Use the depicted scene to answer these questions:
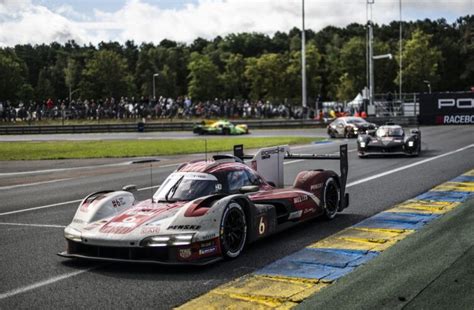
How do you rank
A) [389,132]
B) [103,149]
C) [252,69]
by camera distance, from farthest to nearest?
[252,69]
[103,149]
[389,132]

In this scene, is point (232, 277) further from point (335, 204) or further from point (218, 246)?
point (335, 204)

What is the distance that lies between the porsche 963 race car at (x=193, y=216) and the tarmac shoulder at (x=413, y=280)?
1693 mm

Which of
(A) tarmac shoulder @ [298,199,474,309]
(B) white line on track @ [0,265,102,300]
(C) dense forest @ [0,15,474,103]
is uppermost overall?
(C) dense forest @ [0,15,474,103]

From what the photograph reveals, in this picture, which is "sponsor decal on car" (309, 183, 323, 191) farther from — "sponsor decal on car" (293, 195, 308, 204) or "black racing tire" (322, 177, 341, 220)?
"sponsor decal on car" (293, 195, 308, 204)

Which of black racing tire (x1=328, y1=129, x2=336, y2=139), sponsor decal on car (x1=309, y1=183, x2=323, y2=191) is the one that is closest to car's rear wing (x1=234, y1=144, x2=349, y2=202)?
sponsor decal on car (x1=309, y1=183, x2=323, y2=191)

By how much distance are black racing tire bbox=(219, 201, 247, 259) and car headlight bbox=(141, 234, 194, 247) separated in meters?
0.52

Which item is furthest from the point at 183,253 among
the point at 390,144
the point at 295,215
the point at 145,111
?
the point at 145,111

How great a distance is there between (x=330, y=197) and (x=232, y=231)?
3.51 meters

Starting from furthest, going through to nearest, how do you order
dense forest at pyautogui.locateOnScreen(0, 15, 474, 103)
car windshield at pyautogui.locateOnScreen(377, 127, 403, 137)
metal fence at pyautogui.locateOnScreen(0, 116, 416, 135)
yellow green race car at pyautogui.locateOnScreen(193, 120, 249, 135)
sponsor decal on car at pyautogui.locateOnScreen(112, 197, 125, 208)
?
dense forest at pyautogui.locateOnScreen(0, 15, 474, 103)
metal fence at pyautogui.locateOnScreen(0, 116, 416, 135)
yellow green race car at pyautogui.locateOnScreen(193, 120, 249, 135)
car windshield at pyautogui.locateOnScreen(377, 127, 403, 137)
sponsor decal on car at pyautogui.locateOnScreen(112, 197, 125, 208)

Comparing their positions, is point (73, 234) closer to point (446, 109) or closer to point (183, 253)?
point (183, 253)

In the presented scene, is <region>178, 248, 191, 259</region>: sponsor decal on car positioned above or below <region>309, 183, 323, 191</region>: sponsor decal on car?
below

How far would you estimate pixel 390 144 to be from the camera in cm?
2362

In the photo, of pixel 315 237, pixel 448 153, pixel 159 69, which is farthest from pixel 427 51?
pixel 315 237

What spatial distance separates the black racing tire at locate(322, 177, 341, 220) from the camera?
10.7m
